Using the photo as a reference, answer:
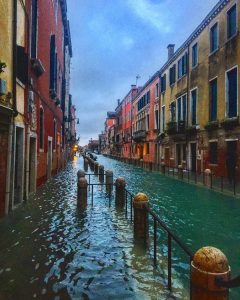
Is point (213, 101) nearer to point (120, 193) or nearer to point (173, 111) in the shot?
point (173, 111)

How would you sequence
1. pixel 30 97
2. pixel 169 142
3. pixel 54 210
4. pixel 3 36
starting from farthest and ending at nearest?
pixel 169 142, pixel 30 97, pixel 54 210, pixel 3 36

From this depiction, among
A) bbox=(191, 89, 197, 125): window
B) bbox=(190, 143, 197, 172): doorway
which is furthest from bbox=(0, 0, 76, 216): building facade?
bbox=(190, 143, 197, 172): doorway

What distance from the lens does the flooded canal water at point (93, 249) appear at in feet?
15.8

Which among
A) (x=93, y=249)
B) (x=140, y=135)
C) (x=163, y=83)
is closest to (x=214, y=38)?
(x=163, y=83)

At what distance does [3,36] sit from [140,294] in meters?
7.73

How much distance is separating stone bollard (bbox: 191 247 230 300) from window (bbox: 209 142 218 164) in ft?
65.7

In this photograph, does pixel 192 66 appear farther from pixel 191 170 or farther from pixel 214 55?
pixel 191 170

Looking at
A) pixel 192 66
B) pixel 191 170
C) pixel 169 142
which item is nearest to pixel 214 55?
pixel 192 66

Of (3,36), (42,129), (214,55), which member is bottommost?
(42,129)

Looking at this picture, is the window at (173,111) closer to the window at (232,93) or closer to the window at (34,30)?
the window at (232,93)

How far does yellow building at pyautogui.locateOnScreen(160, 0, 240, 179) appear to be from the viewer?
2023 cm

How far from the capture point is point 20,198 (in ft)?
38.1

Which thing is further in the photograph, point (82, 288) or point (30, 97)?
point (30, 97)

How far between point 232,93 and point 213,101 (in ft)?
10.1
